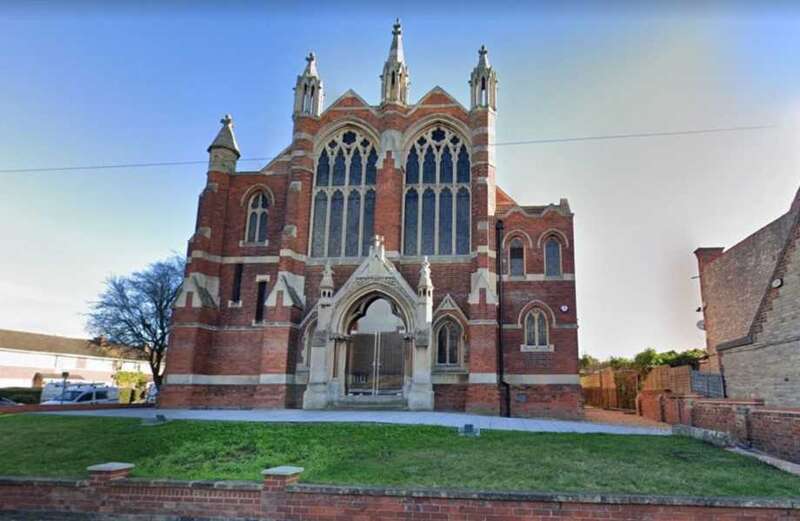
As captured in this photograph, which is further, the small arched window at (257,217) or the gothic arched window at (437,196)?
the small arched window at (257,217)

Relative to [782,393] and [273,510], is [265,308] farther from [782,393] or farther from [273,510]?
[782,393]

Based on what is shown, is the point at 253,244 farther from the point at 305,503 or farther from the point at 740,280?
the point at 740,280

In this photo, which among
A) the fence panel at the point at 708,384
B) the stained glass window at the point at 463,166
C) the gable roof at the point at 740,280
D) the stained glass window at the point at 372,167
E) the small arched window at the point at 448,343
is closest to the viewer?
the fence panel at the point at 708,384

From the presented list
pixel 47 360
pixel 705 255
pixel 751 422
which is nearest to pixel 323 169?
pixel 751 422

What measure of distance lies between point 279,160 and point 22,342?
4916cm

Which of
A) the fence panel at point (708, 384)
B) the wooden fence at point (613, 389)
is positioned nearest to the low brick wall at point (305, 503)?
the fence panel at point (708, 384)

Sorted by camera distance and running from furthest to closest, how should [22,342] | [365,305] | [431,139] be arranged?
1. [22,342]
2. [431,139]
3. [365,305]

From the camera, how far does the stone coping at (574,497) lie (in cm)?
736

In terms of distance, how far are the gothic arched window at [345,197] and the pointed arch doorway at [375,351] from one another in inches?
112

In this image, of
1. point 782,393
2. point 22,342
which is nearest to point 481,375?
point 782,393

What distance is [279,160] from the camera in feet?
94.1

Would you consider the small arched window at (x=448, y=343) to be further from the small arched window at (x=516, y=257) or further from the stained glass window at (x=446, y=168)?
the stained glass window at (x=446, y=168)

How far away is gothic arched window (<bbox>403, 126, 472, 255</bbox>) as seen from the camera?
25.9 m

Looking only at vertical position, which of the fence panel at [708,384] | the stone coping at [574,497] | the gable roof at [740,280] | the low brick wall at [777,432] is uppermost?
the gable roof at [740,280]
